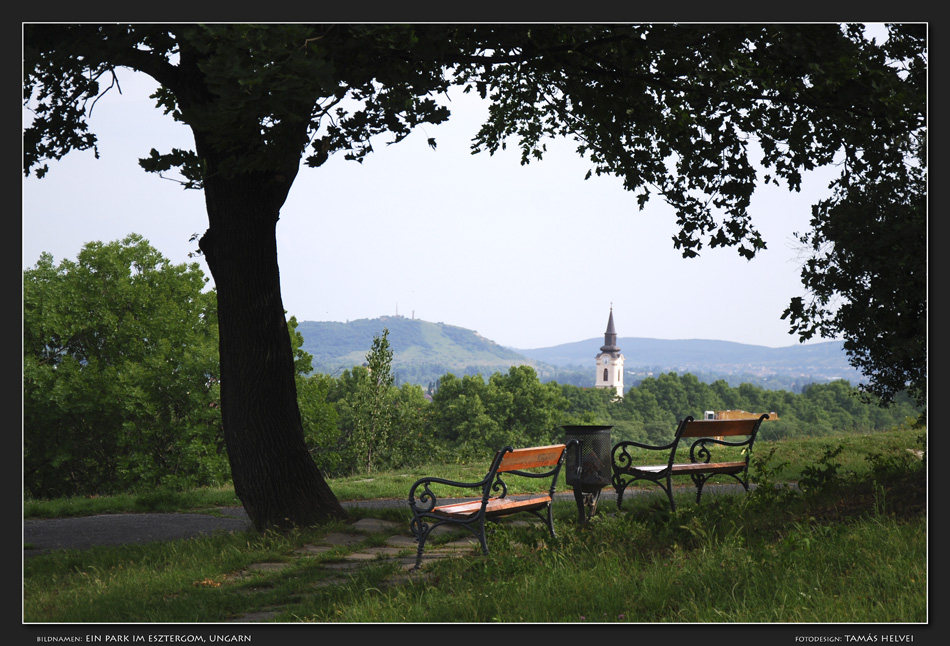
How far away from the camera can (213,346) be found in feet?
92.4

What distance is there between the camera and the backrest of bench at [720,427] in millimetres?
7938

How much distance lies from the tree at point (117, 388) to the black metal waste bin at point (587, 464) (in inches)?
784

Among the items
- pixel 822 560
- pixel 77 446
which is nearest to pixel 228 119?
pixel 822 560

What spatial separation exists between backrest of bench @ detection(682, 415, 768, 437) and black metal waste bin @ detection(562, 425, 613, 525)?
91 centimetres

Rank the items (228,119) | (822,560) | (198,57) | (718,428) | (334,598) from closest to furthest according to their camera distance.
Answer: (822,560) → (334,598) → (228,119) → (198,57) → (718,428)

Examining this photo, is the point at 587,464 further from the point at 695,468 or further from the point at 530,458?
the point at 695,468

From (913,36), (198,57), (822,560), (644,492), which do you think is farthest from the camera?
(644,492)

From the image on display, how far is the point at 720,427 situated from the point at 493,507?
10.3 ft

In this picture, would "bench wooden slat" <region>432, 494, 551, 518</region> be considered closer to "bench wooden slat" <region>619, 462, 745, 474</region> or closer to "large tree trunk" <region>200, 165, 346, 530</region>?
"bench wooden slat" <region>619, 462, 745, 474</region>

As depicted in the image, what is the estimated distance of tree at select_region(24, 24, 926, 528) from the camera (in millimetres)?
5961

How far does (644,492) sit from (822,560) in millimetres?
5592

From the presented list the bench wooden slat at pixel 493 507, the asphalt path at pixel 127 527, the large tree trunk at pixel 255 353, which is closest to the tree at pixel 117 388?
the asphalt path at pixel 127 527

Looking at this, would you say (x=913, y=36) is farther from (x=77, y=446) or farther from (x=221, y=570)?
(x=77, y=446)

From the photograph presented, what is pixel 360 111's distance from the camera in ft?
23.1
